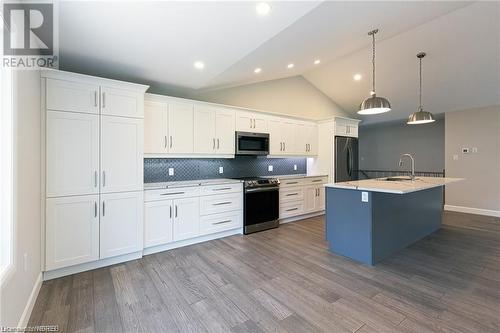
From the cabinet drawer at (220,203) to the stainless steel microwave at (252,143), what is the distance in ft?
2.87

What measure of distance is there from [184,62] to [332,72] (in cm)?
374

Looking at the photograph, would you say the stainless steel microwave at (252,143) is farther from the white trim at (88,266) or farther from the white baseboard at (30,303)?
the white baseboard at (30,303)

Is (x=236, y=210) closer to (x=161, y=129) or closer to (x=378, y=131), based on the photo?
(x=161, y=129)

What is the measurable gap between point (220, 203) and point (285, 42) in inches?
101

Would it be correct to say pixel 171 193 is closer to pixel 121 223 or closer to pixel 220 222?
pixel 121 223

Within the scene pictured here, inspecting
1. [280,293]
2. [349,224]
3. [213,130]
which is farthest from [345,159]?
[280,293]

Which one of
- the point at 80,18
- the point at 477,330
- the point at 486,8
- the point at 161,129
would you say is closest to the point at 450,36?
the point at 486,8

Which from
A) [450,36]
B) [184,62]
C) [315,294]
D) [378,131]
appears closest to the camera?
[315,294]

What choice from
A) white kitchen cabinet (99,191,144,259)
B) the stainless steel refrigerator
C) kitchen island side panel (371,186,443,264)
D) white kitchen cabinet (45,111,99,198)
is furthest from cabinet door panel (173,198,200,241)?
the stainless steel refrigerator

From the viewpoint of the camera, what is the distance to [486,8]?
3119mm

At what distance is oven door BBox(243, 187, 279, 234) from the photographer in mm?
4043

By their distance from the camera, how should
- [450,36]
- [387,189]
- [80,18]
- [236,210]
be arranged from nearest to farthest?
[80,18] < [387,189] < [450,36] < [236,210]

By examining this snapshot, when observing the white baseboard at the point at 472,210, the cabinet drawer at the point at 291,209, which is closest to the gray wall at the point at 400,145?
the white baseboard at the point at 472,210

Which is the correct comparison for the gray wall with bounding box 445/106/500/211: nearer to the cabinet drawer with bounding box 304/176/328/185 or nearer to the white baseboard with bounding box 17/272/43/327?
the cabinet drawer with bounding box 304/176/328/185
